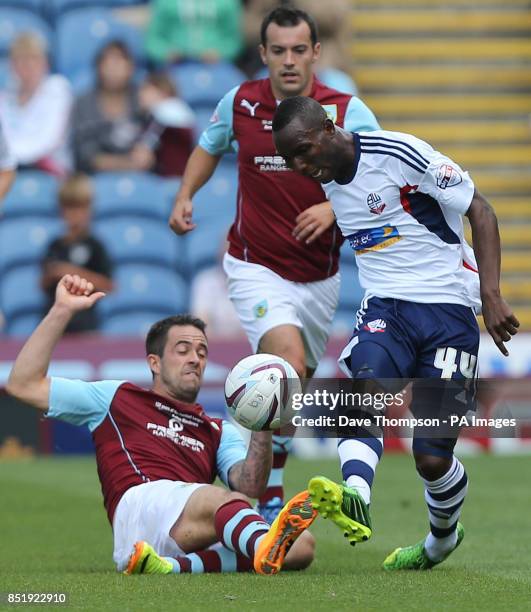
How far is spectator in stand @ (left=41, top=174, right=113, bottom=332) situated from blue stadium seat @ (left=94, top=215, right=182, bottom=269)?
3.53 ft

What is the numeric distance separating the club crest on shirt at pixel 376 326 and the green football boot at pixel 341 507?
89 centimetres

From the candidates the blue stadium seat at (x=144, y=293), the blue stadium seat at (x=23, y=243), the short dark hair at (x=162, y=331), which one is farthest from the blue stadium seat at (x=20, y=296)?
the short dark hair at (x=162, y=331)

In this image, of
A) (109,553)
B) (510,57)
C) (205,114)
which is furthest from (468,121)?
(109,553)

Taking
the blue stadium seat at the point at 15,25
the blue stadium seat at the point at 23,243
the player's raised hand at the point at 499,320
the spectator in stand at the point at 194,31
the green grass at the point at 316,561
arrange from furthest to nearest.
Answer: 1. the blue stadium seat at the point at 15,25
2. the spectator in stand at the point at 194,31
3. the blue stadium seat at the point at 23,243
4. the player's raised hand at the point at 499,320
5. the green grass at the point at 316,561

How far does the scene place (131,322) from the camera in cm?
1504

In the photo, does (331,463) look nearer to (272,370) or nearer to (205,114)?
(205,114)

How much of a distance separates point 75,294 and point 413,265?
1.50 m

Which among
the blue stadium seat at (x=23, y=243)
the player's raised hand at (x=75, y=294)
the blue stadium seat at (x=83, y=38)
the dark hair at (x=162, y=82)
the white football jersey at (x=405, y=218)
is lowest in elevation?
the player's raised hand at (x=75, y=294)

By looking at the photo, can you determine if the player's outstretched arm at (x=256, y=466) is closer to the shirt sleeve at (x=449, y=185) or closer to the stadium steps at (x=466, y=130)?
the shirt sleeve at (x=449, y=185)

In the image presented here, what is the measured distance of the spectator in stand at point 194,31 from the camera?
1627 centimetres

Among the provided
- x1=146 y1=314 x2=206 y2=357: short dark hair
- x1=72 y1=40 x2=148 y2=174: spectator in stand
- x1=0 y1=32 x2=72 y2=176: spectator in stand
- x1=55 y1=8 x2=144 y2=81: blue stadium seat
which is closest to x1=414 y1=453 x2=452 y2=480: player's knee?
x1=146 y1=314 x2=206 y2=357: short dark hair

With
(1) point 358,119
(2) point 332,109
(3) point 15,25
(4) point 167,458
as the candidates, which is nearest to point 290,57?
(2) point 332,109

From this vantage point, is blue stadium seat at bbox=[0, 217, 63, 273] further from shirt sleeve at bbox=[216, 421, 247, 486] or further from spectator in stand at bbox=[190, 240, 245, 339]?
shirt sleeve at bbox=[216, 421, 247, 486]

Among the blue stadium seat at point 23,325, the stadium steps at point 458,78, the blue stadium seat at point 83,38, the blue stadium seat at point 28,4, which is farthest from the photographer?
the stadium steps at point 458,78
